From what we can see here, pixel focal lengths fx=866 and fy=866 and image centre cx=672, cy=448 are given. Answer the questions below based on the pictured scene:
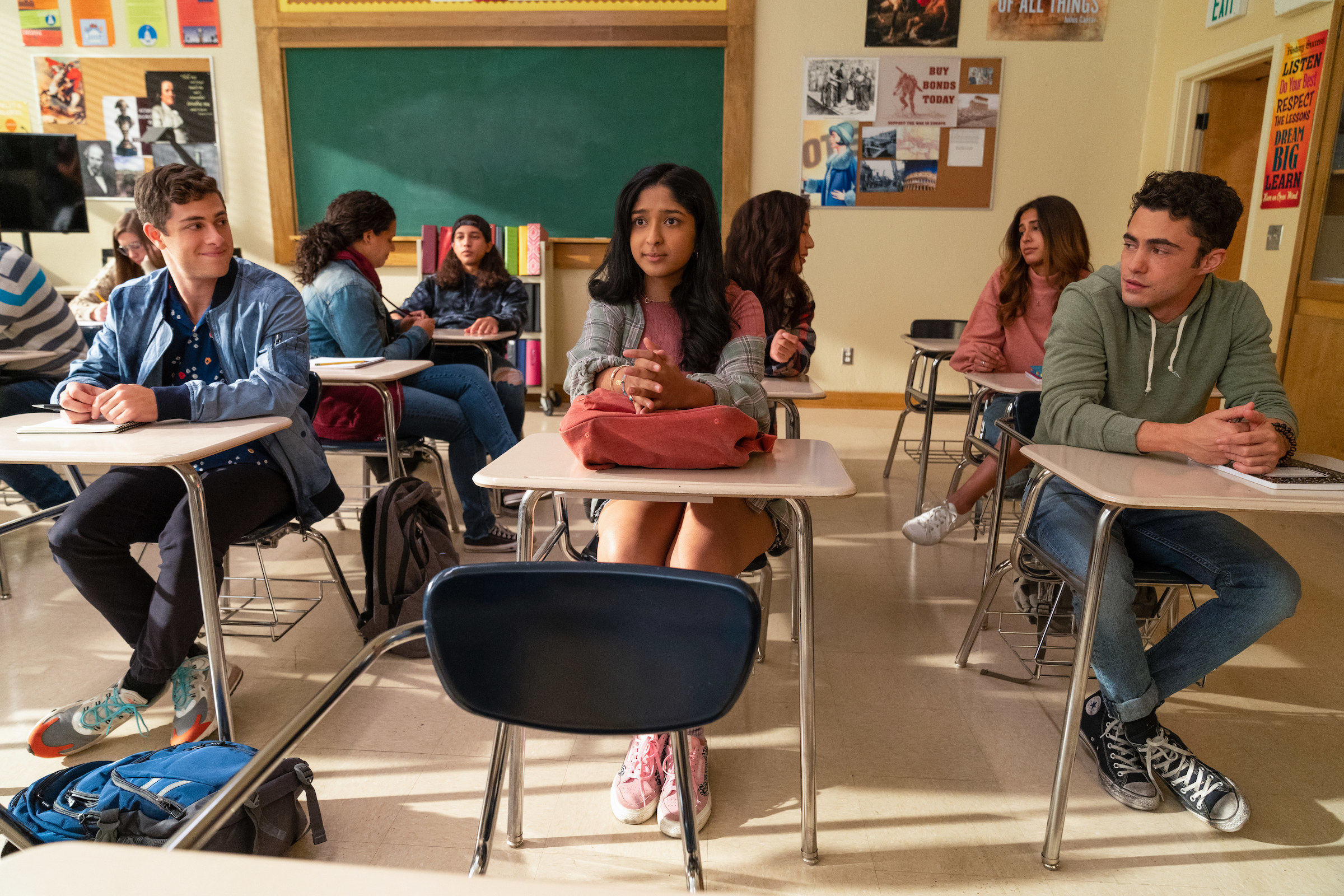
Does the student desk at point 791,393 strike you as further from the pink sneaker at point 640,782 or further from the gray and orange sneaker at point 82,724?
the gray and orange sneaker at point 82,724

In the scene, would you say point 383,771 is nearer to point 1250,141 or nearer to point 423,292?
point 423,292

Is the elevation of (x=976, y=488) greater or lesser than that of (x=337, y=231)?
lesser

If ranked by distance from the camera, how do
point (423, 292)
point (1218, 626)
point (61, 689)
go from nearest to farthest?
point (1218, 626)
point (61, 689)
point (423, 292)

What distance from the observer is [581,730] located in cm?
104

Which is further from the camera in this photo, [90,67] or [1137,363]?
[90,67]

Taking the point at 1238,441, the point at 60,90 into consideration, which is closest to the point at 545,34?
the point at 60,90

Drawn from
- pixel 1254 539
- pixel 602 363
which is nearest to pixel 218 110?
pixel 602 363

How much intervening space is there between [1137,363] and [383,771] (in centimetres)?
184

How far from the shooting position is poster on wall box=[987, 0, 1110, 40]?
5234mm

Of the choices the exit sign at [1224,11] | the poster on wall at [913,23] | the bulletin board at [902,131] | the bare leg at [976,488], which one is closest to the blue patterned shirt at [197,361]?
the bare leg at [976,488]

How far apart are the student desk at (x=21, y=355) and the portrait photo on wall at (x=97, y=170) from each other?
3550mm

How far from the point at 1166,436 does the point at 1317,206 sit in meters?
3.01

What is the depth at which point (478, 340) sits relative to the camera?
12.0 ft

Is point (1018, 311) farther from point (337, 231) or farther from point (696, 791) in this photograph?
point (337, 231)
